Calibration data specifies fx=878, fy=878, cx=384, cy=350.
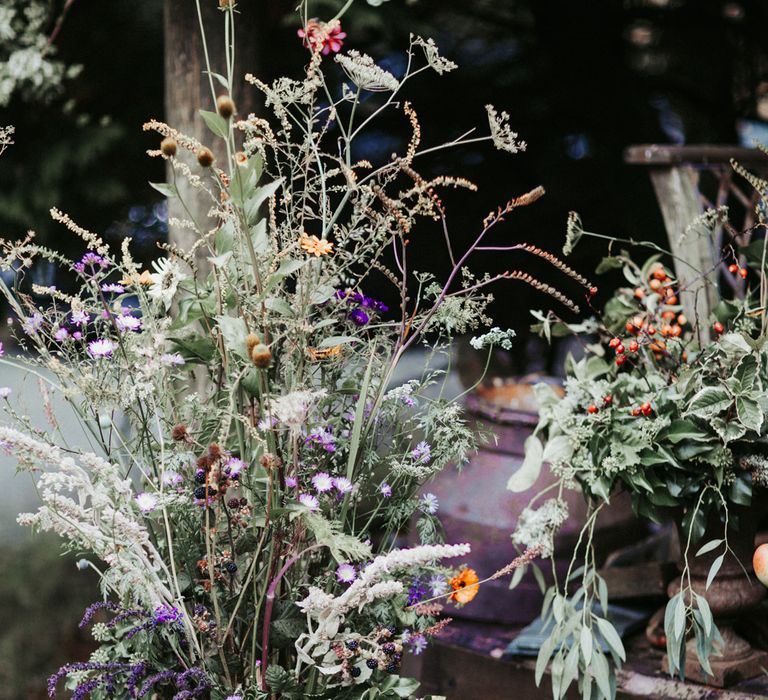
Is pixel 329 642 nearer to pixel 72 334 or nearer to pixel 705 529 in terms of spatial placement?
pixel 72 334

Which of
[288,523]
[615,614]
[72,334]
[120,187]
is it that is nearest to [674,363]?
[615,614]

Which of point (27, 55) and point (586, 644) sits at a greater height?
point (27, 55)

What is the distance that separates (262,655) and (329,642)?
0.24 feet

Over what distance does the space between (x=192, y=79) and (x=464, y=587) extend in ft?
3.59

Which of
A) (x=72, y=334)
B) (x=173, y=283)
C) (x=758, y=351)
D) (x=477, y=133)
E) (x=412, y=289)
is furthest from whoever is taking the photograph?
(x=477, y=133)

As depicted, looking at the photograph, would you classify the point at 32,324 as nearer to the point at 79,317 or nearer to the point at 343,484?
the point at 79,317

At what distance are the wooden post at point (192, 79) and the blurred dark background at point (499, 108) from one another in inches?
21.9

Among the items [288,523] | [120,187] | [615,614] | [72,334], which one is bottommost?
[615,614]

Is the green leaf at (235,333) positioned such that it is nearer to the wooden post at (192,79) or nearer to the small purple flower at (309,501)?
the small purple flower at (309,501)

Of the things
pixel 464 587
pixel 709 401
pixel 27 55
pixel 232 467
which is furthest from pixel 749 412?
pixel 27 55

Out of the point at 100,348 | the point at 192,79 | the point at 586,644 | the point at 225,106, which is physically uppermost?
the point at 192,79

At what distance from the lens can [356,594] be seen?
32.6 inches

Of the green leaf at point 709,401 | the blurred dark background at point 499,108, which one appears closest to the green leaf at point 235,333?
the green leaf at point 709,401

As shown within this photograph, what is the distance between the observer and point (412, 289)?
7.49 feet
